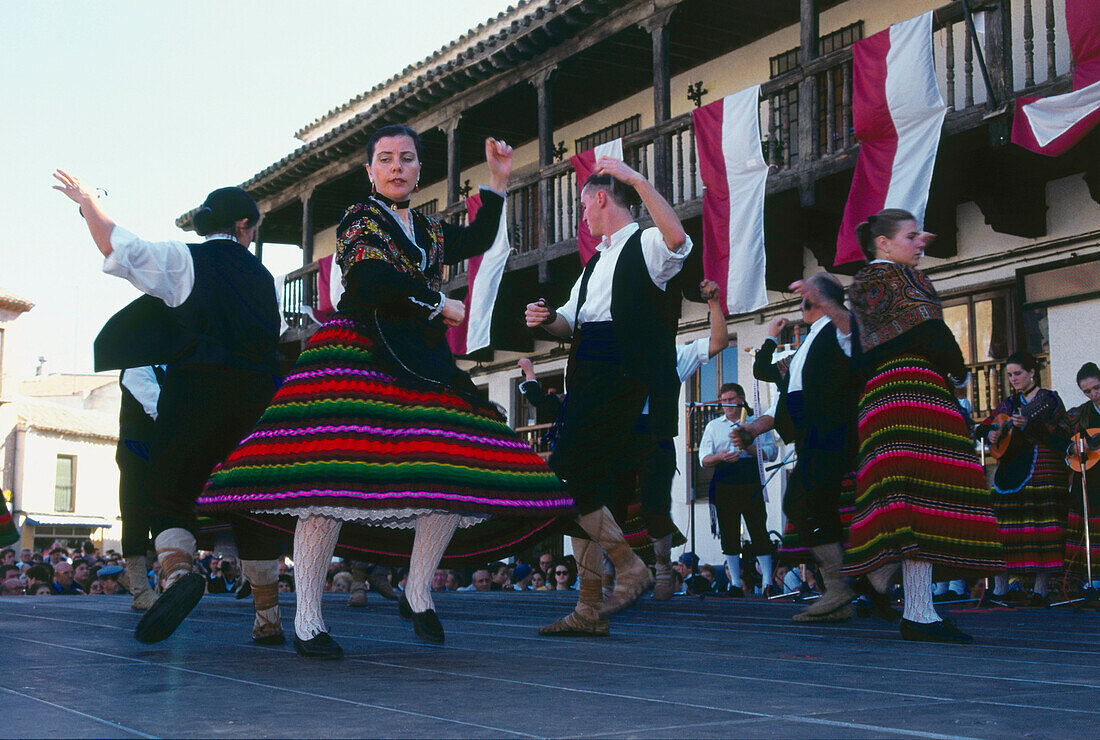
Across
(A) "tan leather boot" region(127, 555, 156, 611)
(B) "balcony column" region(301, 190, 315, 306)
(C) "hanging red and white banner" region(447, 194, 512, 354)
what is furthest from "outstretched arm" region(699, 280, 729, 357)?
(B) "balcony column" region(301, 190, 315, 306)

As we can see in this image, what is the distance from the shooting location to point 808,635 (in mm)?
4922

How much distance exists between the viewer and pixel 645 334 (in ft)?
15.6

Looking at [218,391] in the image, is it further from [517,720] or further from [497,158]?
[517,720]

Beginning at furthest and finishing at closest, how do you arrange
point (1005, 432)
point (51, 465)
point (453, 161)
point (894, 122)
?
point (51, 465), point (453, 161), point (894, 122), point (1005, 432)

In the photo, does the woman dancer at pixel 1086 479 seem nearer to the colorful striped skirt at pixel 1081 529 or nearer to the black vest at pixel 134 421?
the colorful striped skirt at pixel 1081 529

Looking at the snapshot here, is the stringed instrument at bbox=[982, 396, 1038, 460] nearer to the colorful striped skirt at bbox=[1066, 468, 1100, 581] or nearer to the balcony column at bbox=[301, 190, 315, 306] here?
the colorful striped skirt at bbox=[1066, 468, 1100, 581]

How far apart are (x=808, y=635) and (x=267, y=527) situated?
2.32 metres

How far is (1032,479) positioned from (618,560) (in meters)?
4.67

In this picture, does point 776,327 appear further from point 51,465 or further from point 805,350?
point 51,465

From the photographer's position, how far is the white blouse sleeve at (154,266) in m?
4.05

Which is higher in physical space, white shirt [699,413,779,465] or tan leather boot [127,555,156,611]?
white shirt [699,413,779,465]

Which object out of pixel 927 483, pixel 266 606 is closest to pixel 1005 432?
pixel 927 483

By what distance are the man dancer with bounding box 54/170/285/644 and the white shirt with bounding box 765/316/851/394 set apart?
2.80 meters

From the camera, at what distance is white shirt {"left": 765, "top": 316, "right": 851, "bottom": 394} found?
578cm
